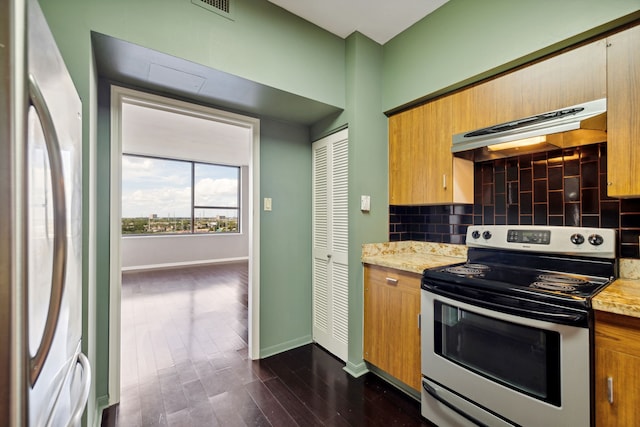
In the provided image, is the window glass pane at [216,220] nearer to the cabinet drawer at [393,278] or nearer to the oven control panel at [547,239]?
the cabinet drawer at [393,278]

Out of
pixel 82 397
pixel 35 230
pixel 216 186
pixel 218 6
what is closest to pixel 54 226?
pixel 35 230

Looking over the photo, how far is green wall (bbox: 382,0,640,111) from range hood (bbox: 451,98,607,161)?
0.37 metres

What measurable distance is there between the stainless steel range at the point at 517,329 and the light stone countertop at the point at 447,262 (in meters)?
0.06

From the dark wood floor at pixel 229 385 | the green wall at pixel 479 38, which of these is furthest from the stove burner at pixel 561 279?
the green wall at pixel 479 38

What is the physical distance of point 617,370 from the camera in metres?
1.10

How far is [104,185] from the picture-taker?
1.85m

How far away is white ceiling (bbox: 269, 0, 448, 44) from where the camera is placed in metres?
1.93

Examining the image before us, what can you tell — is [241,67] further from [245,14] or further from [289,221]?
[289,221]

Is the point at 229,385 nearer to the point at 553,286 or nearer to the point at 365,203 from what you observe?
the point at 365,203

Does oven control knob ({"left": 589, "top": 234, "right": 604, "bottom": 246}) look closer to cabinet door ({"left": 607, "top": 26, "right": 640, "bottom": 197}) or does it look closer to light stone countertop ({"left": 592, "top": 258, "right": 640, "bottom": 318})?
light stone countertop ({"left": 592, "top": 258, "right": 640, "bottom": 318})

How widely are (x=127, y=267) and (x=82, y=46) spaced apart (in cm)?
592

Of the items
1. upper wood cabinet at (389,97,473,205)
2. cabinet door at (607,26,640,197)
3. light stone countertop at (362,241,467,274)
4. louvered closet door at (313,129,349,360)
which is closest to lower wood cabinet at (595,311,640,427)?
cabinet door at (607,26,640,197)

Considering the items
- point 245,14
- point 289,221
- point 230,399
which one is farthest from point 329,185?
point 230,399

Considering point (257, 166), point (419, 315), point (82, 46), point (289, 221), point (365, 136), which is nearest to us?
point (82, 46)
